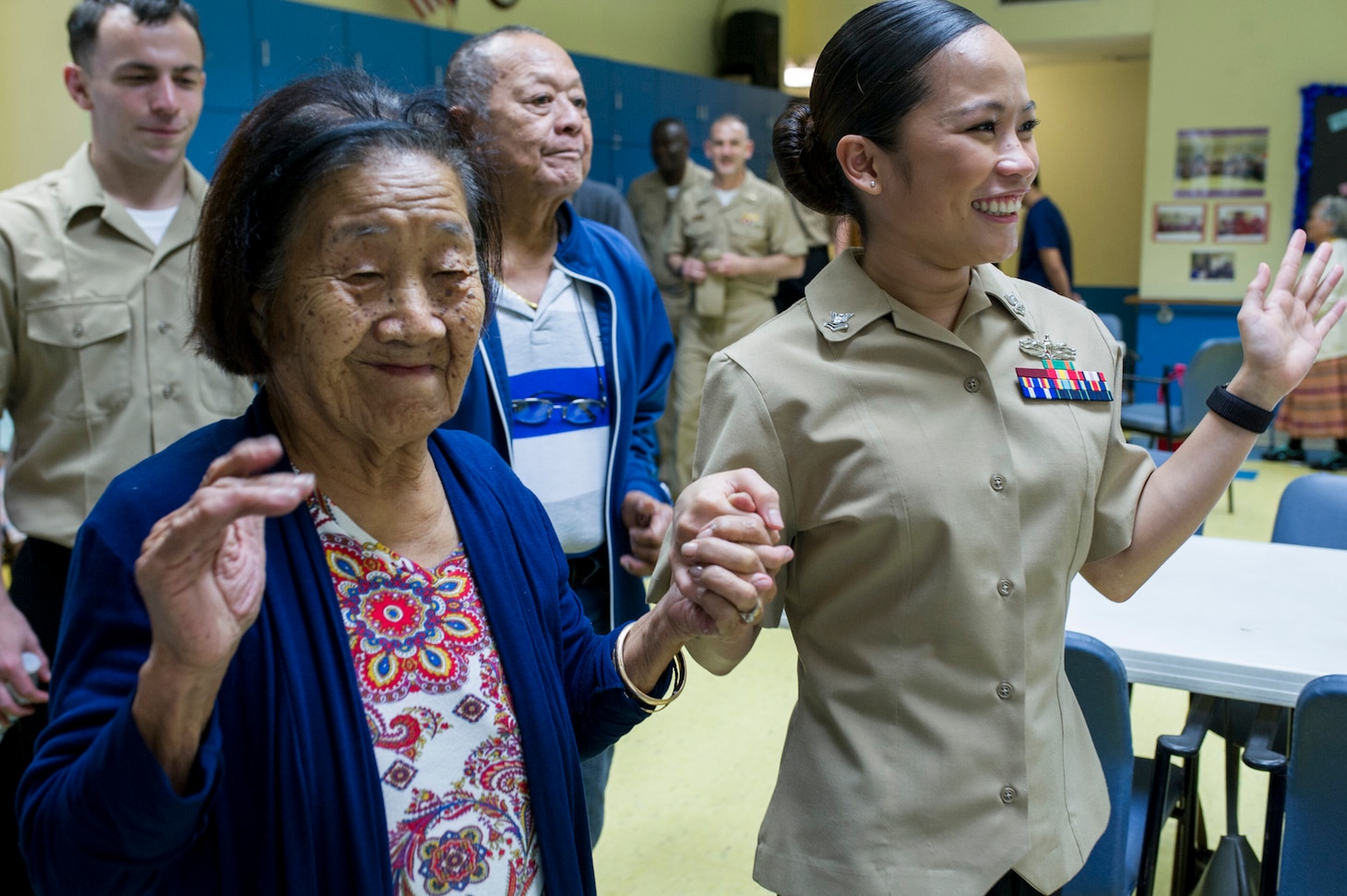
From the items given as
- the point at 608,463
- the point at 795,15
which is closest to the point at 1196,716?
the point at 608,463

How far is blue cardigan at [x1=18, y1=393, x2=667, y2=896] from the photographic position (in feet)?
2.72

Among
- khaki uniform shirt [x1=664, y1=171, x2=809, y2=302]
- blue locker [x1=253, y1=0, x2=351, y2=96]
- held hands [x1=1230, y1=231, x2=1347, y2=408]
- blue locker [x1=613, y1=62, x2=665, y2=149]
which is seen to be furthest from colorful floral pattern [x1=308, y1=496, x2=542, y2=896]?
blue locker [x1=613, y1=62, x2=665, y2=149]

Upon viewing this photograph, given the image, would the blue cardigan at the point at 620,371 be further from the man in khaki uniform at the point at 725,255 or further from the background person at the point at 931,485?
the man in khaki uniform at the point at 725,255

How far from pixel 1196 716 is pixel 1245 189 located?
777 centimetres

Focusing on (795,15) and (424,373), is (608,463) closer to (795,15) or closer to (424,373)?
(424,373)

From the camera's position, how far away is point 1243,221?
8.57 meters

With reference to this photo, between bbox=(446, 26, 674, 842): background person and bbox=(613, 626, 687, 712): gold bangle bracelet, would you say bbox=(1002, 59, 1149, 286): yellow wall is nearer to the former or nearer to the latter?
bbox=(446, 26, 674, 842): background person

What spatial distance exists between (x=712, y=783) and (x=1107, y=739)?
1597 millimetres

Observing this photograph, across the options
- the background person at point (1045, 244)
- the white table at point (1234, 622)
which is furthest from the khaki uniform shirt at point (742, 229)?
the white table at point (1234, 622)

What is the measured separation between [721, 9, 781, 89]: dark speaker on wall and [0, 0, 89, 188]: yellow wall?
5963 mm

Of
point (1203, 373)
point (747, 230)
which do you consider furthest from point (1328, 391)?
point (747, 230)

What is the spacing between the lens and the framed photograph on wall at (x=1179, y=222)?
8742mm

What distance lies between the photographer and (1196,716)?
6.73 feet

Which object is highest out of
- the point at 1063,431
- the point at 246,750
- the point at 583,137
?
the point at 583,137
